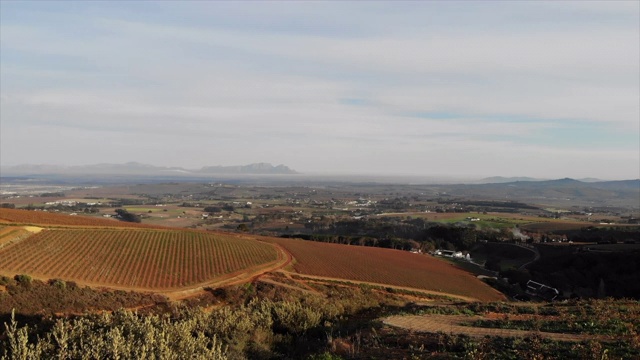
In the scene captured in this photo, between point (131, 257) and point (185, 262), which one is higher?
point (131, 257)

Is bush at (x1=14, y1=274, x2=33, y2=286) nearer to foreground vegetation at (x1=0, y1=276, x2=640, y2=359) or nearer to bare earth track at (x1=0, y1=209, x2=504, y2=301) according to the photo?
bare earth track at (x1=0, y1=209, x2=504, y2=301)

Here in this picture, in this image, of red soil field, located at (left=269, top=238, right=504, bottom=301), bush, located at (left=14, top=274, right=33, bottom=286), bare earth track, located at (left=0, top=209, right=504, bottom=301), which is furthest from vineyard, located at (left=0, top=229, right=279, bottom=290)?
red soil field, located at (left=269, top=238, right=504, bottom=301)

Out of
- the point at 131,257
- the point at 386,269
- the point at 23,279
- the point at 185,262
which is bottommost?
the point at 386,269

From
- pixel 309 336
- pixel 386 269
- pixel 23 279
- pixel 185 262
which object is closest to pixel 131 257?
pixel 185 262

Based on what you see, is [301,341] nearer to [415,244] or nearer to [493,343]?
[493,343]

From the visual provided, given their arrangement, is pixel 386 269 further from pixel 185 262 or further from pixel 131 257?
pixel 131 257

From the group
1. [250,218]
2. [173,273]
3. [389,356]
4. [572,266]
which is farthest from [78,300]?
[250,218]

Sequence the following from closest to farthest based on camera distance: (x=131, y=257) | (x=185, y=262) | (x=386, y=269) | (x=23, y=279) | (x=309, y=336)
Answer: (x=309, y=336)
(x=23, y=279)
(x=131, y=257)
(x=185, y=262)
(x=386, y=269)

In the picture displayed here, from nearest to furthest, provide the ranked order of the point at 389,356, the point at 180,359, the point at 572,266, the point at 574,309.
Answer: the point at 180,359 < the point at 389,356 < the point at 574,309 < the point at 572,266
